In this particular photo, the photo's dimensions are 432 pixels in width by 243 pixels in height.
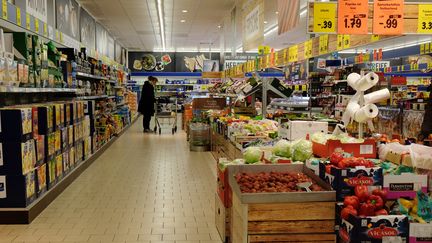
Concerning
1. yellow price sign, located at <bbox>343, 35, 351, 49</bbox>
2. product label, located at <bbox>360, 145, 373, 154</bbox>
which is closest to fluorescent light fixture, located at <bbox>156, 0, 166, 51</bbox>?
yellow price sign, located at <bbox>343, 35, 351, 49</bbox>

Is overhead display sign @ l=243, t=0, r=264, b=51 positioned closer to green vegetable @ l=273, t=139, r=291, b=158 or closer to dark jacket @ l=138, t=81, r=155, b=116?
green vegetable @ l=273, t=139, r=291, b=158

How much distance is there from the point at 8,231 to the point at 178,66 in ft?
78.2

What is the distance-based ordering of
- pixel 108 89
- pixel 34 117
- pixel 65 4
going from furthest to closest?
1. pixel 108 89
2. pixel 65 4
3. pixel 34 117

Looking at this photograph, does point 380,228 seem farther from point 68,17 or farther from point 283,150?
point 68,17

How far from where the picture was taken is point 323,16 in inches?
229

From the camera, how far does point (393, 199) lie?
3.13 m

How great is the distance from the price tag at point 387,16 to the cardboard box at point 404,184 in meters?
3.28

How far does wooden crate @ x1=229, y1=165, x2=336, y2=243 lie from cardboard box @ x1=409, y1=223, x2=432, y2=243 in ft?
1.77

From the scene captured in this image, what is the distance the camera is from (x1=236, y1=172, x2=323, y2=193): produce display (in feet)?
10.7

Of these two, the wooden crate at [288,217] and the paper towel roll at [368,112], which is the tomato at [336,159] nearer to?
the wooden crate at [288,217]

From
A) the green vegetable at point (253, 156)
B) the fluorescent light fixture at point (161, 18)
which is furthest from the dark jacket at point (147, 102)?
the green vegetable at point (253, 156)

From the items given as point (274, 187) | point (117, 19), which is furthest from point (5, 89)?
point (117, 19)

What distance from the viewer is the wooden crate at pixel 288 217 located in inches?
119

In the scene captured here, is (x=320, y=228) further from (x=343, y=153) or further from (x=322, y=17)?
(x=322, y=17)
